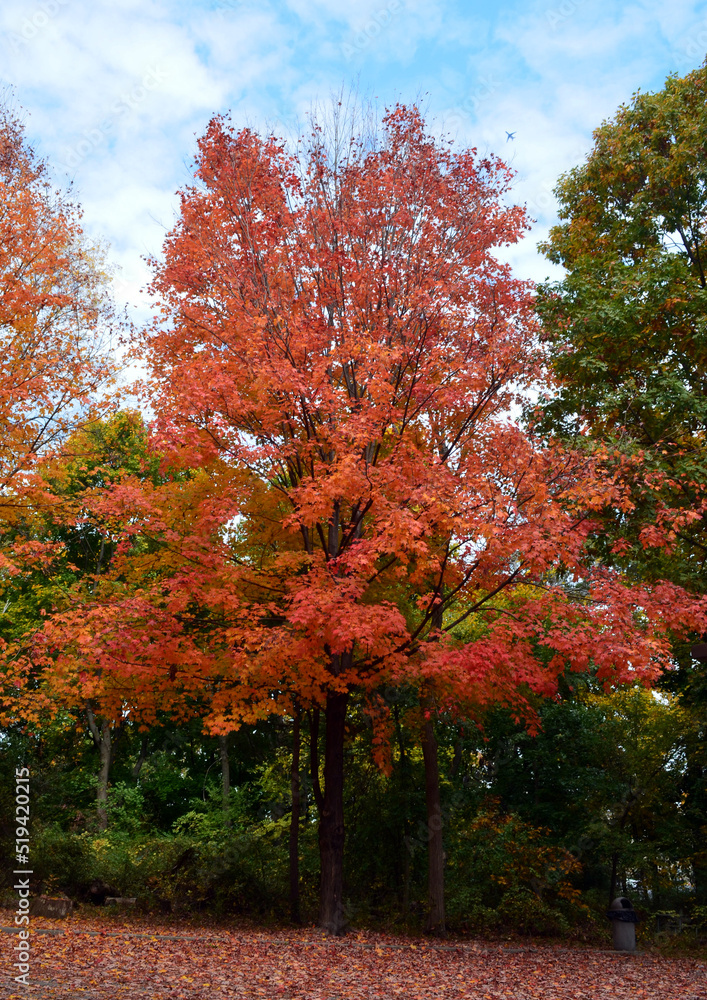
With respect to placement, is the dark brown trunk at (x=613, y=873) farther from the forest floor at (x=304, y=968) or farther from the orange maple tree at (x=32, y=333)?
the orange maple tree at (x=32, y=333)

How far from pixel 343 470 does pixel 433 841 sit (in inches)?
323

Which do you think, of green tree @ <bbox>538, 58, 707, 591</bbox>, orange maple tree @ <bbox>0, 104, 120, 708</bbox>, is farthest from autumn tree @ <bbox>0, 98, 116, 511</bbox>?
green tree @ <bbox>538, 58, 707, 591</bbox>

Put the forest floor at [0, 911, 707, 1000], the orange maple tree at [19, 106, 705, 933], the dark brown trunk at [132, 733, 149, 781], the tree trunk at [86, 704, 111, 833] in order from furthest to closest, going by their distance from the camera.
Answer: the dark brown trunk at [132, 733, 149, 781] → the tree trunk at [86, 704, 111, 833] → the orange maple tree at [19, 106, 705, 933] → the forest floor at [0, 911, 707, 1000]

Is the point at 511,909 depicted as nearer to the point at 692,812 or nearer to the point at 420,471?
the point at 692,812

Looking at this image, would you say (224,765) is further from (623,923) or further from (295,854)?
(623,923)

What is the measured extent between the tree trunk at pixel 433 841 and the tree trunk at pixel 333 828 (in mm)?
2200

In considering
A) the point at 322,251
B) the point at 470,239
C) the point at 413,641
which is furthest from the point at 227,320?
the point at 413,641

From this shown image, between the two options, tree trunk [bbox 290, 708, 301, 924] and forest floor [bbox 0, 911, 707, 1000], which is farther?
tree trunk [bbox 290, 708, 301, 924]

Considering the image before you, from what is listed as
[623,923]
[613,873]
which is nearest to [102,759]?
[613,873]

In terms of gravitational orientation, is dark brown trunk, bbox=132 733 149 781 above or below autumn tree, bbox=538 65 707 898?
below

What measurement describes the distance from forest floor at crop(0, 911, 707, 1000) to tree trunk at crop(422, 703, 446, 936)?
1231 mm

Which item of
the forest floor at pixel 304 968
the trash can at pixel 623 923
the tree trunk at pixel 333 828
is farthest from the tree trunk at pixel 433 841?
the trash can at pixel 623 923

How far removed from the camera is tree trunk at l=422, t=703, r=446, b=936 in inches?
571

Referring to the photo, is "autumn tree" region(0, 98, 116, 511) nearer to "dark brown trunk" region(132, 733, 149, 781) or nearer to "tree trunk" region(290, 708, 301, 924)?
"tree trunk" region(290, 708, 301, 924)
